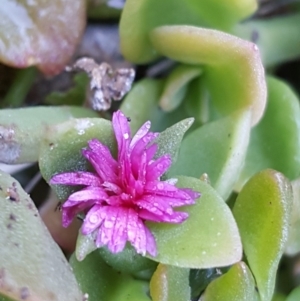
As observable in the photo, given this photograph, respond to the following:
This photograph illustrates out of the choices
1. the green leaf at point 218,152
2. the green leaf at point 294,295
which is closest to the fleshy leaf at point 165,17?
the green leaf at point 218,152

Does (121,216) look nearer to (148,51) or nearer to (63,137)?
(63,137)

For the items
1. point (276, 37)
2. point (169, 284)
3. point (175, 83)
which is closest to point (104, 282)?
point (169, 284)

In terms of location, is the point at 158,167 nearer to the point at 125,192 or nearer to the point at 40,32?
the point at 125,192

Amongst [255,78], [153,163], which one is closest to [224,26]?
[255,78]

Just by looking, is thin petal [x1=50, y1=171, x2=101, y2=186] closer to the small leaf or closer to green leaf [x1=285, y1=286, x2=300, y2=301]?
the small leaf

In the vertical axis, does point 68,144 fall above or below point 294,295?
above

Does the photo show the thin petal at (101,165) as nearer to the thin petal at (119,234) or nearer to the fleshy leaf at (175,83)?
the thin petal at (119,234)

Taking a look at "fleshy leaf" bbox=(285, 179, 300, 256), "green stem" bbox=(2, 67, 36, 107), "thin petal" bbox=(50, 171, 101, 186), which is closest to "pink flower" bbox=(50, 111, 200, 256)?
"thin petal" bbox=(50, 171, 101, 186)
